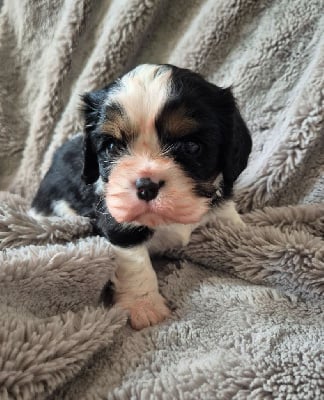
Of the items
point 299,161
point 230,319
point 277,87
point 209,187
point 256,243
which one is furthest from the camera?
point 277,87

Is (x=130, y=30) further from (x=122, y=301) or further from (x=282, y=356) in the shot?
(x=282, y=356)

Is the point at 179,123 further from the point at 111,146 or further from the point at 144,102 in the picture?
the point at 111,146

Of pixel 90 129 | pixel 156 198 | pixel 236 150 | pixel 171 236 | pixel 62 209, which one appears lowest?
pixel 62 209

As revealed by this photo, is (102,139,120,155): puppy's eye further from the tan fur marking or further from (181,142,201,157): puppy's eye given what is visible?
(181,142,201,157): puppy's eye

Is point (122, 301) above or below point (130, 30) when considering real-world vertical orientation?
below

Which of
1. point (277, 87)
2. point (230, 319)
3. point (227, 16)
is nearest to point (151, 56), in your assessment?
point (227, 16)

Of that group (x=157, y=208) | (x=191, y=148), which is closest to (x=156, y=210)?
(x=157, y=208)
